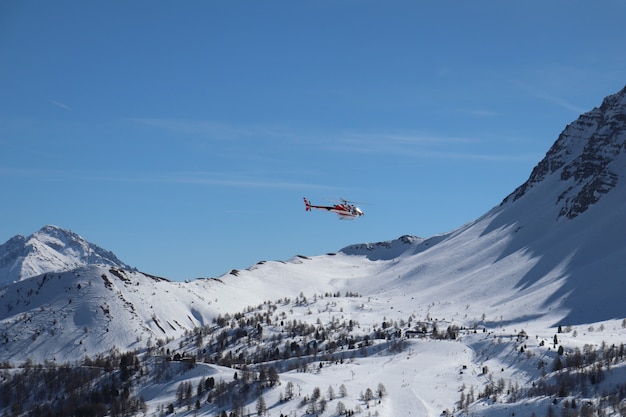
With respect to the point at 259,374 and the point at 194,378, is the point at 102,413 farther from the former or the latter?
the point at 259,374

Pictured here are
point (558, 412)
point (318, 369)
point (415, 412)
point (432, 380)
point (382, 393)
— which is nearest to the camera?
point (558, 412)

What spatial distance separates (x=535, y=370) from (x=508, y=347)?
20453mm

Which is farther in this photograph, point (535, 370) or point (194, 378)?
point (194, 378)

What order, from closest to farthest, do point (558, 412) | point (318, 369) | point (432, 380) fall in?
1. point (558, 412)
2. point (432, 380)
3. point (318, 369)

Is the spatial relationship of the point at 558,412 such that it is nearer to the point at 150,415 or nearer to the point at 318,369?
the point at 318,369

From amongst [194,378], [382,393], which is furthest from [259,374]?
[382,393]

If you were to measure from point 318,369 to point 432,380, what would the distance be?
29.4 m

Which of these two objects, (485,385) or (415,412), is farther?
(485,385)

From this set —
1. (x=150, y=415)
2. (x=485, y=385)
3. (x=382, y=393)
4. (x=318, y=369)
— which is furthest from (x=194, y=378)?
(x=485, y=385)

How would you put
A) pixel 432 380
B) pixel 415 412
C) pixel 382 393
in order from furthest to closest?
1. pixel 432 380
2. pixel 382 393
3. pixel 415 412

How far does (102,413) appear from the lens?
185 metres

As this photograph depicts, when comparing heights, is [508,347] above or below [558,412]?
above

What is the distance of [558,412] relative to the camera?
144375 millimetres

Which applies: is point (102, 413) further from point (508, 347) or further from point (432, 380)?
point (508, 347)
